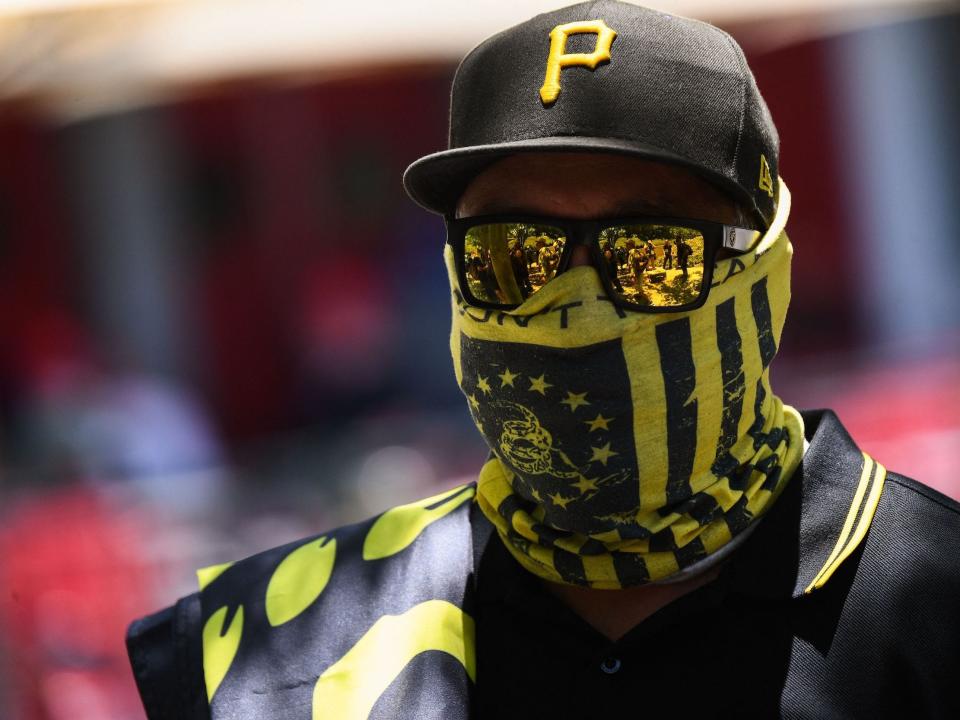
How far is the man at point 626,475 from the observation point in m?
1.82

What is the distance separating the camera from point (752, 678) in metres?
1.77

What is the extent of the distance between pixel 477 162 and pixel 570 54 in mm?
220

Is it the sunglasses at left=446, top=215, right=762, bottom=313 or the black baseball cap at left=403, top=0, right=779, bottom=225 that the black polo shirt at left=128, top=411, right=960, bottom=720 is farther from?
the black baseball cap at left=403, top=0, right=779, bottom=225

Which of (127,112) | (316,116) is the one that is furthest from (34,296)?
(316,116)

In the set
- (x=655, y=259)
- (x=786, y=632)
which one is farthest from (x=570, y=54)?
(x=786, y=632)

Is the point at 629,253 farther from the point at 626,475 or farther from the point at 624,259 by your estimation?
the point at 626,475

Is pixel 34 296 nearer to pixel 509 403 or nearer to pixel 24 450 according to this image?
pixel 24 450

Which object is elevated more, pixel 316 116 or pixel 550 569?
pixel 550 569

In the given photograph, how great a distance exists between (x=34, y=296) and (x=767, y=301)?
839 centimetres

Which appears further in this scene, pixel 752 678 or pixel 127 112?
pixel 127 112

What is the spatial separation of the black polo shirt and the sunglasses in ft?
1.15

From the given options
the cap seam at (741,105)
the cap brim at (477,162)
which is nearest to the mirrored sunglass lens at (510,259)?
the cap brim at (477,162)

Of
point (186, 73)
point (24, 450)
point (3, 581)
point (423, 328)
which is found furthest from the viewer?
point (423, 328)

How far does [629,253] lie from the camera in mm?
1885
